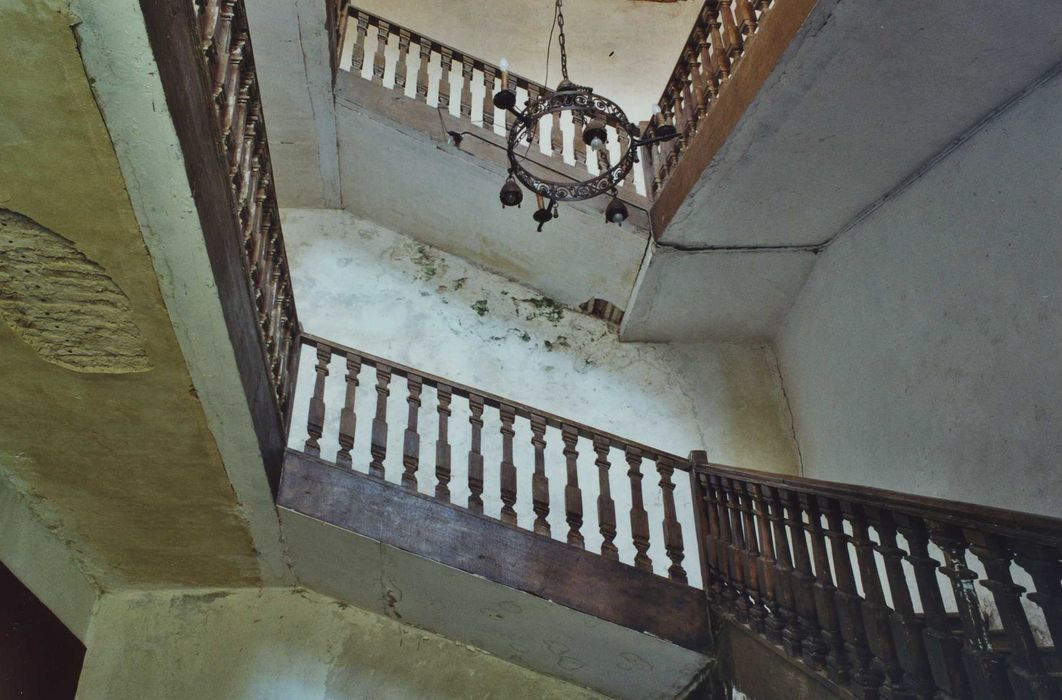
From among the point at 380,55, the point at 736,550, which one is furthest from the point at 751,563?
the point at 380,55

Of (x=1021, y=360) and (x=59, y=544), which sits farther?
(x=59, y=544)

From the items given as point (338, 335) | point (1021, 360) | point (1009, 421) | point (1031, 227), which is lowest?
point (1009, 421)

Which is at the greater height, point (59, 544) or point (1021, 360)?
point (1021, 360)

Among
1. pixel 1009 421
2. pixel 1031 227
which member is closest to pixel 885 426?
pixel 1009 421

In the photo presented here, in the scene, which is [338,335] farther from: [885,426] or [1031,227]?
[1031,227]

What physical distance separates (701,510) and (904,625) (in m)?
1.79

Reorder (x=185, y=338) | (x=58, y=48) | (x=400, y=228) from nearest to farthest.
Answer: (x=58, y=48)
(x=185, y=338)
(x=400, y=228)

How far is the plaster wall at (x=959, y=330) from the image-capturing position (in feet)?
11.5

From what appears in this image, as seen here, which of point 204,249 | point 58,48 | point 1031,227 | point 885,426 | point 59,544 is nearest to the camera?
point 58,48

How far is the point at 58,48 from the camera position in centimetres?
200

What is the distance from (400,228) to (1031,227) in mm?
4344

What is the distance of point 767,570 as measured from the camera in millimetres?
3162

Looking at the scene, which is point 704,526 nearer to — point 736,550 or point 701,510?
point 701,510

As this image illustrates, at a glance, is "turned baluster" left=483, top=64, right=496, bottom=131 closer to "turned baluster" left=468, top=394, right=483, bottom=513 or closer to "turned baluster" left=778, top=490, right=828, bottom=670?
"turned baluster" left=468, top=394, right=483, bottom=513
